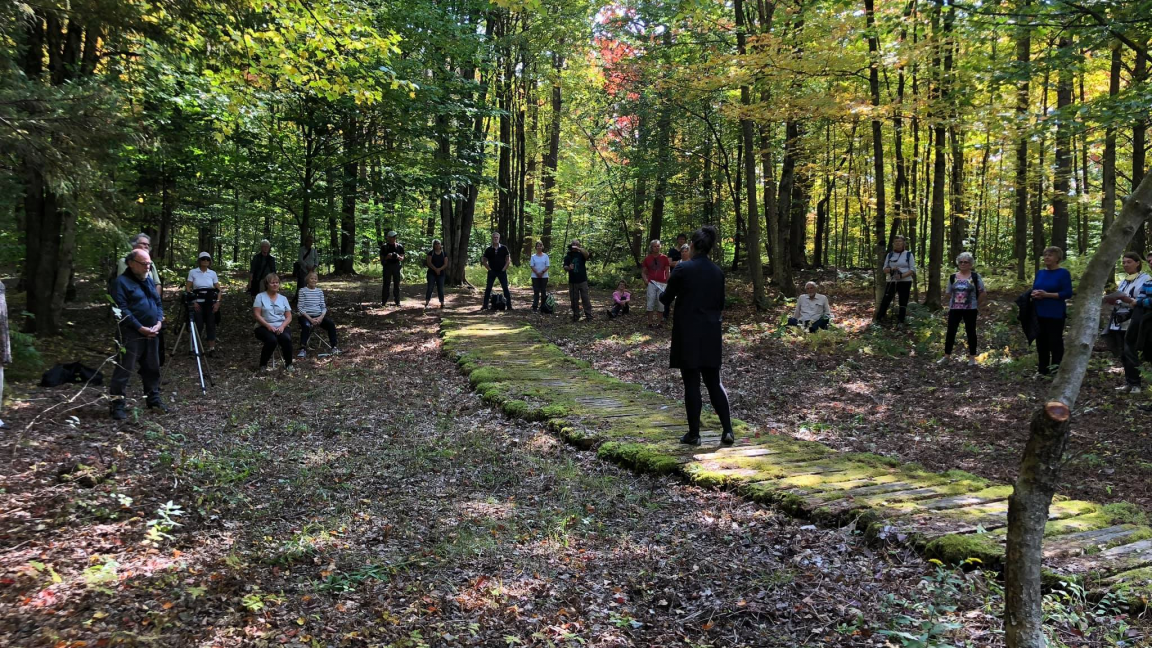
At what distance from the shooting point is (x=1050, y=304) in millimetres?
8172

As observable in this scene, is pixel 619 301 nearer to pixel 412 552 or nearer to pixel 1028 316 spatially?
pixel 1028 316

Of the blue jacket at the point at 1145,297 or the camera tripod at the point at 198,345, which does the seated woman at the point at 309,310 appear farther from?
the blue jacket at the point at 1145,297

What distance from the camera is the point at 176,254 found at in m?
21.5

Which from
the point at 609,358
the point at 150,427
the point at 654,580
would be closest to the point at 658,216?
the point at 609,358

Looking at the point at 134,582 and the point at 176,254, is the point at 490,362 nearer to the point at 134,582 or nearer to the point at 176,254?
the point at 134,582

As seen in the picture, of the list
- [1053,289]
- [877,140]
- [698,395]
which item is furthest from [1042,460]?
[877,140]

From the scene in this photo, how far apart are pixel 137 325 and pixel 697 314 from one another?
18.4ft

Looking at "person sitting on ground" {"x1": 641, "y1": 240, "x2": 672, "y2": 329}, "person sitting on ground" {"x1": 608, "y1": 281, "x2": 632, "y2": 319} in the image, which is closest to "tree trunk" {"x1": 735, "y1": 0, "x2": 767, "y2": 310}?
"person sitting on ground" {"x1": 641, "y1": 240, "x2": 672, "y2": 329}

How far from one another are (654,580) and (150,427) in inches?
210

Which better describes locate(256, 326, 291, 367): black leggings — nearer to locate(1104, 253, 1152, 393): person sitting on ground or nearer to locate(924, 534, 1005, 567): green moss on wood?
locate(924, 534, 1005, 567): green moss on wood

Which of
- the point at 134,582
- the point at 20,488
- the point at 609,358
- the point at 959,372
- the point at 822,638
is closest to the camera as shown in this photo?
the point at 822,638

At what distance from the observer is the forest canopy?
7.50 meters

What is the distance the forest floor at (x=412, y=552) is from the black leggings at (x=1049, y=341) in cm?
330

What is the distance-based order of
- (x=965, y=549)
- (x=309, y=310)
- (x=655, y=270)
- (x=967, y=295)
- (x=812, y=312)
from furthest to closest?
(x=655, y=270), (x=812, y=312), (x=309, y=310), (x=967, y=295), (x=965, y=549)
